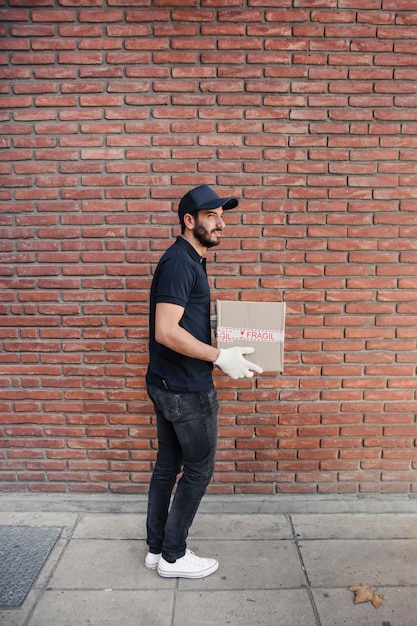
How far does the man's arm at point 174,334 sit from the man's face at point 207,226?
41 centimetres

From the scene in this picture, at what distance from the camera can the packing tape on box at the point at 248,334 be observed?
8.48ft

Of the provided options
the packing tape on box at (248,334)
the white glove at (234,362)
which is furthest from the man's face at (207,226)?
the white glove at (234,362)

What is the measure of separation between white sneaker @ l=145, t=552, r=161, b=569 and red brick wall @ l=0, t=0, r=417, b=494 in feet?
2.19

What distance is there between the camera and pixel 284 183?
323 cm

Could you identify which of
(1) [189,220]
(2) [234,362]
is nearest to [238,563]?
(2) [234,362]

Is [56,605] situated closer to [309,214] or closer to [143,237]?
[143,237]

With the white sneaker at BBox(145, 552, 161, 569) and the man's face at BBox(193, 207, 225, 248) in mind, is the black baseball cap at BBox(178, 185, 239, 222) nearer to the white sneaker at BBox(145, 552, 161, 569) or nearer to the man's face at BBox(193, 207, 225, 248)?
the man's face at BBox(193, 207, 225, 248)

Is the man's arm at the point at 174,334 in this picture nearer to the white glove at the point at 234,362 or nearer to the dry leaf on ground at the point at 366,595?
the white glove at the point at 234,362

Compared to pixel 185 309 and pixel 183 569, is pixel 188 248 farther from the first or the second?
pixel 183 569

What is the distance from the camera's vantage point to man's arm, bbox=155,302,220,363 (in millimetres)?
2375

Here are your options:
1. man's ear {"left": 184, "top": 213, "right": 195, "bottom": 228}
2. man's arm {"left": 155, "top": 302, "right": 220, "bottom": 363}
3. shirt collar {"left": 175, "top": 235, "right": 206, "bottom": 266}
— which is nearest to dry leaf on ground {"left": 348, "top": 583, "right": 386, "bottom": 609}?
man's arm {"left": 155, "top": 302, "right": 220, "bottom": 363}

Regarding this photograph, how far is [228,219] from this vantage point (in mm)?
3244

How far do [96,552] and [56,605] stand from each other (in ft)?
1.48

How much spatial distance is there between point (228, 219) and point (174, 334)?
116 cm
